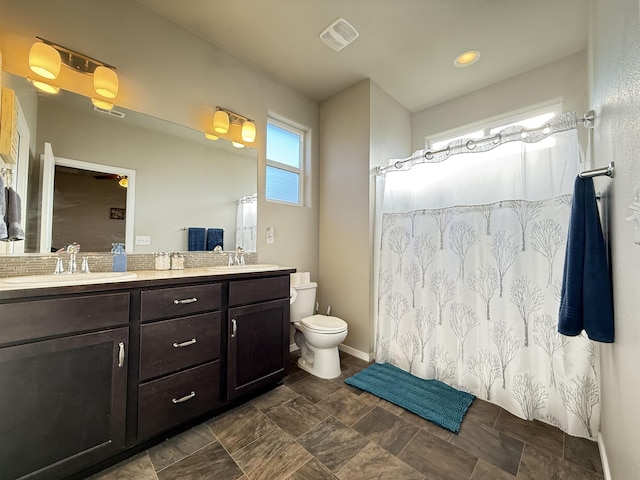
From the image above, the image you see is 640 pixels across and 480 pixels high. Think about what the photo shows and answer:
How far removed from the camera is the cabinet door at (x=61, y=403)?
3.30ft

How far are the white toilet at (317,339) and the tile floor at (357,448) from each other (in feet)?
1.23

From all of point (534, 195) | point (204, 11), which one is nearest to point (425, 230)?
point (534, 195)

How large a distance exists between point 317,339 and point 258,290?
696 millimetres

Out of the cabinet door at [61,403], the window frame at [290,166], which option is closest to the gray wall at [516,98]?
the window frame at [290,166]

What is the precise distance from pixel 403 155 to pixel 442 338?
6.37ft

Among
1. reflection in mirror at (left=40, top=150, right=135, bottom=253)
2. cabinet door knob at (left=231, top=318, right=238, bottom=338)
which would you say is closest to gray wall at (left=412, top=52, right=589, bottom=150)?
cabinet door knob at (left=231, top=318, right=238, bottom=338)

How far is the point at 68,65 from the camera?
1541 millimetres

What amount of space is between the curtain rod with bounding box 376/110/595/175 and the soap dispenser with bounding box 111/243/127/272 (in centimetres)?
227

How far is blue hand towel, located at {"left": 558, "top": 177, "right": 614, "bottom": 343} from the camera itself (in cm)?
102

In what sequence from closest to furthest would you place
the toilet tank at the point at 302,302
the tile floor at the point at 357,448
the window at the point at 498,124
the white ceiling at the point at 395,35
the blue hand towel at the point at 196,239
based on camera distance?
the tile floor at the point at 357,448 < the white ceiling at the point at 395,35 < the blue hand towel at the point at 196,239 < the window at the point at 498,124 < the toilet tank at the point at 302,302

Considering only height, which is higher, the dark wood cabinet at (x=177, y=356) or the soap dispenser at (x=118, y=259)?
the soap dispenser at (x=118, y=259)

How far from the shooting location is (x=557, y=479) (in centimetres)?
122

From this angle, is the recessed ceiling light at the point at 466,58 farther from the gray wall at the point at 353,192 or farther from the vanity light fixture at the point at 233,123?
the vanity light fixture at the point at 233,123

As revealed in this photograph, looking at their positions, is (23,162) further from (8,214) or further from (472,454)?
(472,454)
